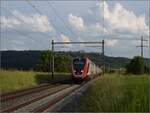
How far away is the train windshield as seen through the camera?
5266 centimetres

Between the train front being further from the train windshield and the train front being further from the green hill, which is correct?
the green hill

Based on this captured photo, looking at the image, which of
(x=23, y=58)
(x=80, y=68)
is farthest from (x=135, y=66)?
(x=80, y=68)

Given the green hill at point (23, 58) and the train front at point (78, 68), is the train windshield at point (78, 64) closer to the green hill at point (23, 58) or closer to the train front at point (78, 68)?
the train front at point (78, 68)

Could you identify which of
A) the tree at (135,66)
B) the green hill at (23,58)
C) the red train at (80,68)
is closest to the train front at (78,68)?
the red train at (80,68)

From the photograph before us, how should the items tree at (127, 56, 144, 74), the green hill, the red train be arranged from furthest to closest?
tree at (127, 56, 144, 74) < the green hill < the red train

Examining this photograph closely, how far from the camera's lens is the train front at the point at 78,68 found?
2072 inches

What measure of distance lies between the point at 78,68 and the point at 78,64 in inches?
18.5

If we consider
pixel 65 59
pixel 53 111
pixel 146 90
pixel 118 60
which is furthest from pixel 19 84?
pixel 65 59

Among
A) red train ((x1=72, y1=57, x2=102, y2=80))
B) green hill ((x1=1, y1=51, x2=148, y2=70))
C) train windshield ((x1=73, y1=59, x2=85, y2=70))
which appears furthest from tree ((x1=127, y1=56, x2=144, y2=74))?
train windshield ((x1=73, y1=59, x2=85, y2=70))

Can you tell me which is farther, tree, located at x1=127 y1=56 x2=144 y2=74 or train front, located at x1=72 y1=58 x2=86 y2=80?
tree, located at x1=127 y1=56 x2=144 y2=74

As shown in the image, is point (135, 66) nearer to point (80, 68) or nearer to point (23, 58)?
point (23, 58)

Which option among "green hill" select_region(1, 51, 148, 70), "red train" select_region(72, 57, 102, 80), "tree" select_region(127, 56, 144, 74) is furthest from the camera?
"tree" select_region(127, 56, 144, 74)

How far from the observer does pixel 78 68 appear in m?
53.0

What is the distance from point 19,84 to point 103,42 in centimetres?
2870
